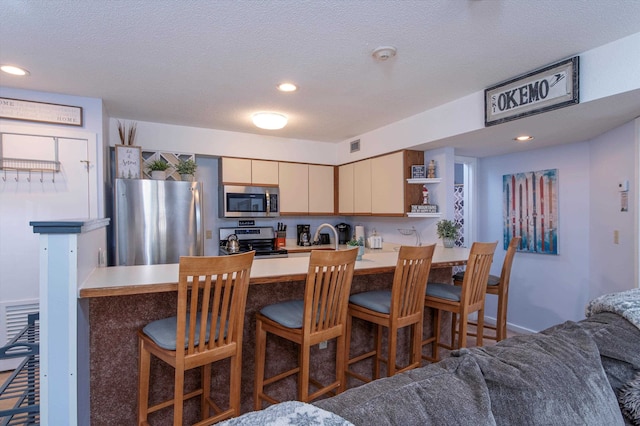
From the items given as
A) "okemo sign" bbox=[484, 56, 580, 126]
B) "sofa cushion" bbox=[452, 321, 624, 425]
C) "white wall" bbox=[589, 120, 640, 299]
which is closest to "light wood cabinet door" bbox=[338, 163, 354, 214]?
"okemo sign" bbox=[484, 56, 580, 126]

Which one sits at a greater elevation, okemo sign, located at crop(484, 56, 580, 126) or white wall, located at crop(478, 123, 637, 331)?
okemo sign, located at crop(484, 56, 580, 126)

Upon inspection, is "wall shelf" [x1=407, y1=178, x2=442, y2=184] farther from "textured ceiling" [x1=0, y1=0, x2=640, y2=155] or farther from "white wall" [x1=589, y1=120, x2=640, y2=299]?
"white wall" [x1=589, y1=120, x2=640, y2=299]

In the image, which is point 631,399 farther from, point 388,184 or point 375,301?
point 388,184

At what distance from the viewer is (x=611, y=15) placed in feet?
5.96

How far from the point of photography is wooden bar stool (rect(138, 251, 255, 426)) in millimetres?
1385

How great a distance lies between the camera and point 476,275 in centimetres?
231

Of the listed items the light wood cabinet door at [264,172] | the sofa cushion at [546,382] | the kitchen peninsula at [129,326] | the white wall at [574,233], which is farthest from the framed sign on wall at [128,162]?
the white wall at [574,233]

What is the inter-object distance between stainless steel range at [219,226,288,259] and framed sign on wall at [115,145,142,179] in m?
1.31

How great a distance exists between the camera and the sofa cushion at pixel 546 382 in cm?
87

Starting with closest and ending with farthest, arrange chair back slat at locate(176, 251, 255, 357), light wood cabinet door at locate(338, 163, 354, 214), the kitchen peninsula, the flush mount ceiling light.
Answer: chair back slat at locate(176, 251, 255, 357) → the kitchen peninsula → the flush mount ceiling light → light wood cabinet door at locate(338, 163, 354, 214)

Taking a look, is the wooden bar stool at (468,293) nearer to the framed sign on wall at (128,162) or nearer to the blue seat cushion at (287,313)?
the blue seat cushion at (287,313)

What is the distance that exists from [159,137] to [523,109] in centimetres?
367

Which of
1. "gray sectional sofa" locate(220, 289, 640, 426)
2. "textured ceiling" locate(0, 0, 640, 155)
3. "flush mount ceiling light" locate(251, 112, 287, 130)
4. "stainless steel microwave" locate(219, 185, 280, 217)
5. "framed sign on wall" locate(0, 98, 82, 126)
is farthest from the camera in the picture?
"stainless steel microwave" locate(219, 185, 280, 217)

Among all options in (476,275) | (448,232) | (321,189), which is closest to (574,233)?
(448,232)
